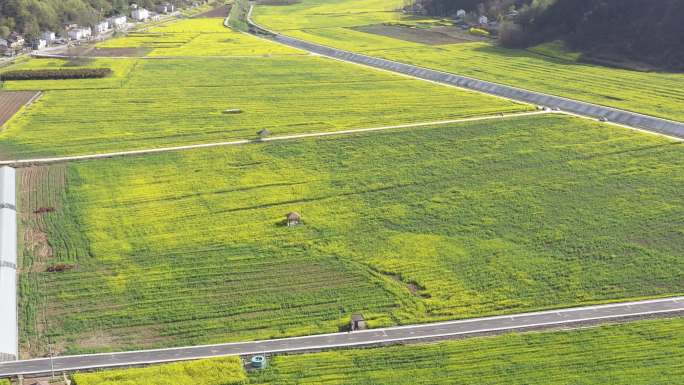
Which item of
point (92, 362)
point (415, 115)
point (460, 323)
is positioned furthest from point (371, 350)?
point (415, 115)

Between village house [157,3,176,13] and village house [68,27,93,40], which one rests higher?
village house [157,3,176,13]

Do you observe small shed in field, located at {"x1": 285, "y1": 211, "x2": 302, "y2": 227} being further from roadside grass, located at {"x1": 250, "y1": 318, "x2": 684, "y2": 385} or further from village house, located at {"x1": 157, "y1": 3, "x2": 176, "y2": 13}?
village house, located at {"x1": 157, "y1": 3, "x2": 176, "y2": 13}

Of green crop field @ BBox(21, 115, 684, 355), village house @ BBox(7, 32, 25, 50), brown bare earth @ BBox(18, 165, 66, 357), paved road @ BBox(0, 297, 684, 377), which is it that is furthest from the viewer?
village house @ BBox(7, 32, 25, 50)

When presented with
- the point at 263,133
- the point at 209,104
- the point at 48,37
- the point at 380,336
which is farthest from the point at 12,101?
the point at 380,336

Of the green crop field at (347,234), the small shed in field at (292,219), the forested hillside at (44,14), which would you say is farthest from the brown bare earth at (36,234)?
the forested hillside at (44,14)

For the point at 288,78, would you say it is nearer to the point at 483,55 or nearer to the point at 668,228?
the point at 483,55

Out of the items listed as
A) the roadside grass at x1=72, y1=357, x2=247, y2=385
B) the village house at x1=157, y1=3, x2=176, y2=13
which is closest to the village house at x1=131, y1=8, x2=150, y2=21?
the village house at x1=157, y1=3, x2=176, y2=13

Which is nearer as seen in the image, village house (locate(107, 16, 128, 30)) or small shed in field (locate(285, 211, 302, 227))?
small shed in field (locate(285, 211, 302, 227))
